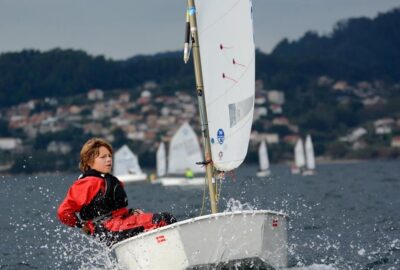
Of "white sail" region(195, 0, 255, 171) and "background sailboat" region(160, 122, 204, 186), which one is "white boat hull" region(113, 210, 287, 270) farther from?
"background sailboat" region(160, 122, 204, 186)

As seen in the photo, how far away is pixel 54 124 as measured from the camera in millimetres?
175000

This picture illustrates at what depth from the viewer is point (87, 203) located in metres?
11.9

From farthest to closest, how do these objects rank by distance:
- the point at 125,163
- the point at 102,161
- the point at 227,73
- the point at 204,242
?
1. the point at 125,163
2. the point at 227,73
3. the point at 102,161
4. the point at 204,242

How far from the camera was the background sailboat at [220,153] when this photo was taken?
1158 cm

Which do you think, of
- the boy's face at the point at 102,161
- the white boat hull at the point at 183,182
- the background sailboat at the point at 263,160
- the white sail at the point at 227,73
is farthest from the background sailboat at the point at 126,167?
the boy's face at the point at 102,161

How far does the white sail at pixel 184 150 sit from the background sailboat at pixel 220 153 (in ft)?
181

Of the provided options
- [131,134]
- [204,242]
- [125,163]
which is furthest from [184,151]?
[131,134]

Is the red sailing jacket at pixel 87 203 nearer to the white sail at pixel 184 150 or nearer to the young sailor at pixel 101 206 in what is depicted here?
the young sailor at pixel 101 206

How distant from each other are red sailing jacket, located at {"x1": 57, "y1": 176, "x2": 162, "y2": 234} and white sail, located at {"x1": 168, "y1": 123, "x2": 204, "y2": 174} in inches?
2223

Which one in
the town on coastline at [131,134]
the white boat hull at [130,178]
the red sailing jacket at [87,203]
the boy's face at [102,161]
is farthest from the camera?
the town on coastline at [131,134]

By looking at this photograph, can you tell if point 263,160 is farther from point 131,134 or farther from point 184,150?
point 131,134

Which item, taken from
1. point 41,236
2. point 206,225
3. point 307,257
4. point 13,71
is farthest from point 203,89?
point 13,71

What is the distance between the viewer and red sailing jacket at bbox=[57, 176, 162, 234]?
38.7 ft

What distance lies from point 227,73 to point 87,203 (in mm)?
2702
